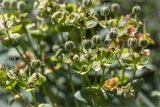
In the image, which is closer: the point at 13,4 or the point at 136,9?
the point at 136,9

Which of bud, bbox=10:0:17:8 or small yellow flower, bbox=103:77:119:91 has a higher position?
bud, bbox=10:0:17:8

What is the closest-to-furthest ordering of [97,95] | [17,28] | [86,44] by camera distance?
[86,44]
[97,95]
[17,28]

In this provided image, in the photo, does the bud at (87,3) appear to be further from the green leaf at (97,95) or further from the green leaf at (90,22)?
the green leaf at (97,95)

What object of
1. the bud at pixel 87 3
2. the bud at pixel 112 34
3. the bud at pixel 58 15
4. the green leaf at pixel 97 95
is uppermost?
the bud at pixel 87 3

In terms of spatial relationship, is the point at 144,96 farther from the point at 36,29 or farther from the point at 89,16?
the point at 89,16

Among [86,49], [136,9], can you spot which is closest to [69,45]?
[86,49]

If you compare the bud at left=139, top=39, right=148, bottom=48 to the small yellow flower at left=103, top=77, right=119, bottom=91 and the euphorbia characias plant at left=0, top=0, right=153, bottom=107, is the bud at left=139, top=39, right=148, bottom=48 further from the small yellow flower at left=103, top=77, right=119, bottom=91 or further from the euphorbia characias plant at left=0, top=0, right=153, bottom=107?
the small yellow flower at left=103, top=77, right=119, bottom=91

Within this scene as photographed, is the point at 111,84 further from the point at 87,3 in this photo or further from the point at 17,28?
the point at 17,28

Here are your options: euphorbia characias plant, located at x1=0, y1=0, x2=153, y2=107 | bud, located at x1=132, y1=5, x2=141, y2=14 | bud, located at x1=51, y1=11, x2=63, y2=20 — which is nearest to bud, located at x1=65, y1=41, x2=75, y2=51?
euphorbia characias plant, located at x1=0, y1=0, x2=153, y2=107

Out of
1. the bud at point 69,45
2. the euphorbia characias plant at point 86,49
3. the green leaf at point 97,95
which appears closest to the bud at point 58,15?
the euphorbia characias plant at point 86,49

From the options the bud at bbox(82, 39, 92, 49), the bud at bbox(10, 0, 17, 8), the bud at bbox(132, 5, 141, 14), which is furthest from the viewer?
the bud at bbox(10, 0, 17, 8)

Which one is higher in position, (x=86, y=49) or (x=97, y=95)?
(x=86, y=49)

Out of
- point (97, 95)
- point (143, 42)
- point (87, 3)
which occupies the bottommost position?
point (97, 95)
